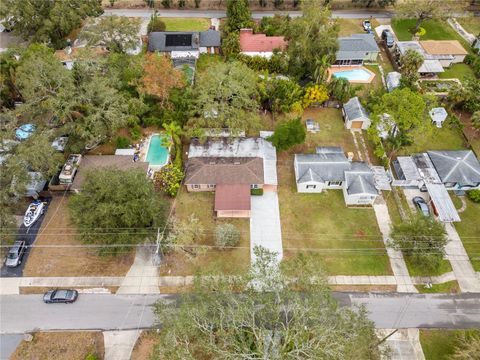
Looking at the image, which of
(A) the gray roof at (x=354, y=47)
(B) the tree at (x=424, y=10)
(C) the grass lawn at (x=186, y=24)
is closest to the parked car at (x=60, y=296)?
(A) the gray roof at (x=354, y=47)

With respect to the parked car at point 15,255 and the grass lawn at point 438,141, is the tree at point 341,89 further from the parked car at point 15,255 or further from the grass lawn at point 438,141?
the parked car at point 15,255

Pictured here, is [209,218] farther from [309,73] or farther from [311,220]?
[309,73]

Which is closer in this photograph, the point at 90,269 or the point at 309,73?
the point at 90,269

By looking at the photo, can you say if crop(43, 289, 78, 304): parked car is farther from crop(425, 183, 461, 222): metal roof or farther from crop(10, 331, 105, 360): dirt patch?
crop(425, 183, 461, 222): metal roof

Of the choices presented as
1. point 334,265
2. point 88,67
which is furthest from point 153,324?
point 88,67

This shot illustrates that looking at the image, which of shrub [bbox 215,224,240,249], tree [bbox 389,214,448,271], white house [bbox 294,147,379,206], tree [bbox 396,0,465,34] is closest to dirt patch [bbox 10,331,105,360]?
shrub [bbox 215,224,240,249]
